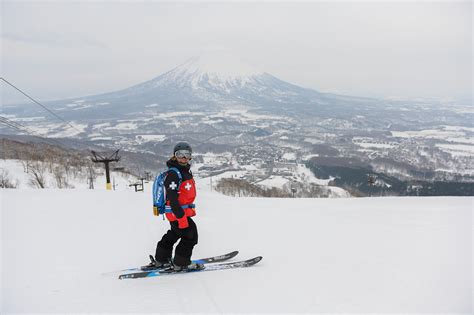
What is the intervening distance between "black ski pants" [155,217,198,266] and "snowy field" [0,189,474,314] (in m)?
0.24

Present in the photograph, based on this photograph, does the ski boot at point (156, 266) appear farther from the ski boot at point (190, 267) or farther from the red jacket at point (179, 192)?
the red jacket at point (179, 192)

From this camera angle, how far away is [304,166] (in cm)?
9812

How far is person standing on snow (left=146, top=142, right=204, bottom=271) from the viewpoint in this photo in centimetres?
423

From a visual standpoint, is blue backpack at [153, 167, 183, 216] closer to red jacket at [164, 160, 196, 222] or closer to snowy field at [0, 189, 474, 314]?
red jacket at [164, 160, 196, 222]

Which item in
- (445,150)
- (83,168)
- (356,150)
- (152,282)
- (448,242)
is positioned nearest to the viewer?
(152,282)

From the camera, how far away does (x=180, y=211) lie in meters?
4.21

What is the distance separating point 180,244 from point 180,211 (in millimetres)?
615

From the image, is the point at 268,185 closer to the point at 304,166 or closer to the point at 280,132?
the point at 304,166

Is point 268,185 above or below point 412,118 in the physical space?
below

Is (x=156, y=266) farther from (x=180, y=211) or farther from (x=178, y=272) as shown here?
(x=180, y=211)

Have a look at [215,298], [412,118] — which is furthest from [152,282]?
[412,118]

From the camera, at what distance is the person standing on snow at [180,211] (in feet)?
13.9

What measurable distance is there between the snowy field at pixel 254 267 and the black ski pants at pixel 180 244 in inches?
9.5

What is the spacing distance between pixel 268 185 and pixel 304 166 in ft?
88.2
